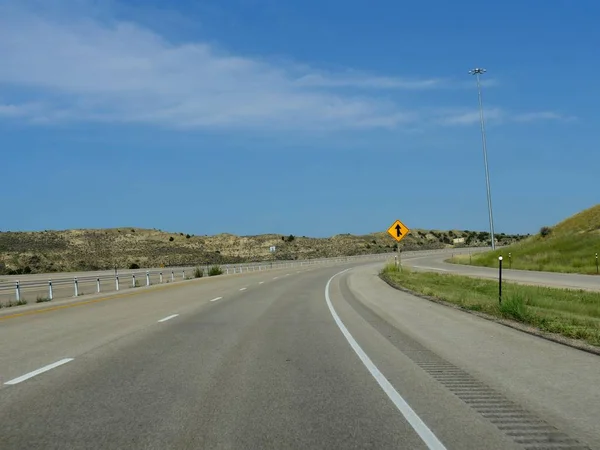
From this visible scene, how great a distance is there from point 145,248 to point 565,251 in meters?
95.8

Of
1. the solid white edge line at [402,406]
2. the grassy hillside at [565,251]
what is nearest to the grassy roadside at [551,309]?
the solid white edge line at [402,406]

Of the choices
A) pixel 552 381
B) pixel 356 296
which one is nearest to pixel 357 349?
pixel 552 381

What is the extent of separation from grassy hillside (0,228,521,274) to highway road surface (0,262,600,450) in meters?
77.7

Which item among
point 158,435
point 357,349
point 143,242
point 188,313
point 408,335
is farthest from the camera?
point 143,242

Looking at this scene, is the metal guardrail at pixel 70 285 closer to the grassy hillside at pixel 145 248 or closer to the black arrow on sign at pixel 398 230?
the black arrow on sign at pixel 398 230

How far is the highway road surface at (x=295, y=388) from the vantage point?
649cm

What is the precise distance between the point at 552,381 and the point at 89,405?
5861 millimetres

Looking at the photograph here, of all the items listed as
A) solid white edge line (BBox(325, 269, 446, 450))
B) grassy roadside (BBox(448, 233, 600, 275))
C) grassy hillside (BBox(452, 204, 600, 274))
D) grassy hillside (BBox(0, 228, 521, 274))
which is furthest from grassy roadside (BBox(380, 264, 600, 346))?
grassy hillside (BBox(0, 228, 521, 274))

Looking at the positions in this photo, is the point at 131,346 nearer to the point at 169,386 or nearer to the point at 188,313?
the point at 169,386

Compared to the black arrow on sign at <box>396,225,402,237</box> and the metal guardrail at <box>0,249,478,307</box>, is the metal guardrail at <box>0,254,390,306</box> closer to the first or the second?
the metal guardrail at <box>0,249,478,307</box>

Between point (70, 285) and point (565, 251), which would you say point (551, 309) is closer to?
point (70, 285)

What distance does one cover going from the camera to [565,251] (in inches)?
2478

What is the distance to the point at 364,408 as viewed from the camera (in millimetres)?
7629

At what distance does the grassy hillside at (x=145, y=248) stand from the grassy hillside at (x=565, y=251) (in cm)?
5878
